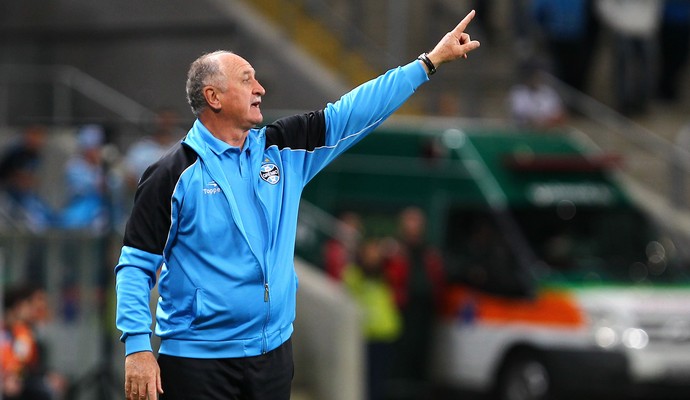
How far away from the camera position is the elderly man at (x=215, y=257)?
573cm

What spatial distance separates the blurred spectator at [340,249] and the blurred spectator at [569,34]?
5408 millimetres

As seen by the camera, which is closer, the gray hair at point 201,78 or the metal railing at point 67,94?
the gray hair at point 201,78

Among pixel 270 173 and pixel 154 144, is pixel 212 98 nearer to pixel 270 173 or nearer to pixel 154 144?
pixel 270 173

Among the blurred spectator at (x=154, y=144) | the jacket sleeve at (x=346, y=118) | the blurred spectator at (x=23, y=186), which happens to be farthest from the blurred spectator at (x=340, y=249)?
the jacket sleeve at (x=346, y=118)

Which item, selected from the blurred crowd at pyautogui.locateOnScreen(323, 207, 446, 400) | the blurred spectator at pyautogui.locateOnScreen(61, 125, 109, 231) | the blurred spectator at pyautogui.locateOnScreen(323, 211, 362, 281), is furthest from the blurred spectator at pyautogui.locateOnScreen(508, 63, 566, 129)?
the blurred spectator at pyautogui.locateOnScreen(61, 125, 109, 231)

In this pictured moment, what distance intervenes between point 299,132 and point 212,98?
1.43 feet

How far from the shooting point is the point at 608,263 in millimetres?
14477

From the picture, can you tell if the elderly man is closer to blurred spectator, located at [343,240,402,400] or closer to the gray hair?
the gray hair

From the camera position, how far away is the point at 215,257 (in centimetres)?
575

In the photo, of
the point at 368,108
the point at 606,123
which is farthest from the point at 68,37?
the point at 368,108

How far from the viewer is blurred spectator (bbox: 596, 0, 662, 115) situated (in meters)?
19.1

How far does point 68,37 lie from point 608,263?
10208 mm

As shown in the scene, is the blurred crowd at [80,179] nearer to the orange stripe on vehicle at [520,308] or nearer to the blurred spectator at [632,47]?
the orange stripe on vehicle at [520,308]

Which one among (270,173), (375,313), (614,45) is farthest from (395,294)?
(270,173)
